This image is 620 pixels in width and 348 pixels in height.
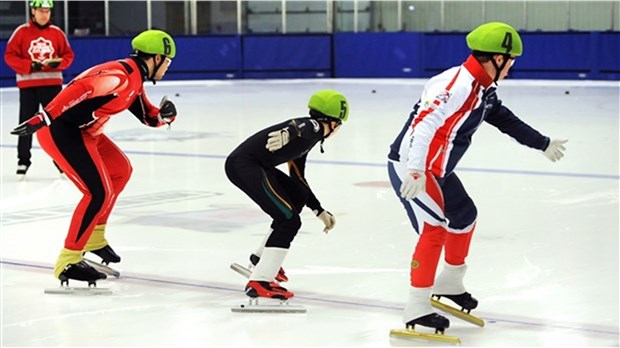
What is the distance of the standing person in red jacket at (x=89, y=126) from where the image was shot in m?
5.93

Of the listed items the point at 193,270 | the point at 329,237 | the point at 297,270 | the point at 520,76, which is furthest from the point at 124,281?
the point at 520,76

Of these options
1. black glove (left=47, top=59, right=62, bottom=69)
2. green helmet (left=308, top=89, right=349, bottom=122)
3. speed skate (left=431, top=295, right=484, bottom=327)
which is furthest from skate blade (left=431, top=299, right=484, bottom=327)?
black glove (left=47, top=59, right=62, bottom=69)

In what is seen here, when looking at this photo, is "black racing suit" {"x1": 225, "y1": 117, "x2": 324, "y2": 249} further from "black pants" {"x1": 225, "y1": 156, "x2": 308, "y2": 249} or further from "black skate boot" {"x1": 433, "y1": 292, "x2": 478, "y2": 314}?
"black skate boot" {"x1": 433, "y1": 292, "x2": 478, "y2": 314}

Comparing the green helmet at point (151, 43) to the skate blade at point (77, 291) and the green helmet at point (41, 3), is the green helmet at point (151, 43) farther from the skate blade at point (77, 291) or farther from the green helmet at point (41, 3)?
the green helmet at point (41, 3)

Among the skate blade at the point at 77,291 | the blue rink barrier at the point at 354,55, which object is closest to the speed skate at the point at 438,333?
the skate blade at the point at 77,291

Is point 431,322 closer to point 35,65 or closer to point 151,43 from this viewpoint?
point 151,43

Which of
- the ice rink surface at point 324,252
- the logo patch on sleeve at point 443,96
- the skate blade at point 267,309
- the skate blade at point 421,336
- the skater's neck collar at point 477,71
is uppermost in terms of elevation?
the skater's neck collar at point 477,71

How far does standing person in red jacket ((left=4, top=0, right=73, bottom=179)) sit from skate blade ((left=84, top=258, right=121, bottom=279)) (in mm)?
4631

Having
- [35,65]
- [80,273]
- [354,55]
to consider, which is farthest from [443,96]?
[354,55]

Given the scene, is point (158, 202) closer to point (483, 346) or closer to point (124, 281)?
point (124, 281)

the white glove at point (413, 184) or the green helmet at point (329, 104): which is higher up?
the green helmet at point (329, 104)

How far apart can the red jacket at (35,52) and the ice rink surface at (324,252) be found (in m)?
0.89

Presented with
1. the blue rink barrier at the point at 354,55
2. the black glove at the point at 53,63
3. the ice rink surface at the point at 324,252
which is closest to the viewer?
the ice rink surface at the point at 324,252

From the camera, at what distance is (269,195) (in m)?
5.65
